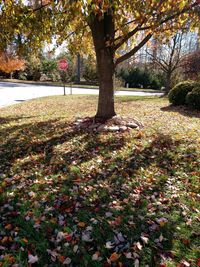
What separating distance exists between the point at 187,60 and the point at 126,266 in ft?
58.7

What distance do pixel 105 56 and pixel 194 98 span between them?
474cm

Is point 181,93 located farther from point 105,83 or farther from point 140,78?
point 140,78

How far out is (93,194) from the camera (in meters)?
3.22

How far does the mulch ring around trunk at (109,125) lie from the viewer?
573cm

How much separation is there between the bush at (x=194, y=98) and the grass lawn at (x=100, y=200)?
4.35 meters

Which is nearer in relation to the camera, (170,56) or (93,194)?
(93,194)

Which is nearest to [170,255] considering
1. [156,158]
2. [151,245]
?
[151,245]

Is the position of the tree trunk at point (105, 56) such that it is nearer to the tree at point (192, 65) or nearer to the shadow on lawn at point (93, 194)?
the shadow on lawn at point (93, 194)

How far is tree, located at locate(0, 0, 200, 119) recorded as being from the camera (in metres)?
4.49

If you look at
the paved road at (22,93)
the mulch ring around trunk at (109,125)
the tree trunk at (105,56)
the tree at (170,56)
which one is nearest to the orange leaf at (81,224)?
the mulch ring around trunk at (109,125)

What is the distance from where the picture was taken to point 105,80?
626 centimetres

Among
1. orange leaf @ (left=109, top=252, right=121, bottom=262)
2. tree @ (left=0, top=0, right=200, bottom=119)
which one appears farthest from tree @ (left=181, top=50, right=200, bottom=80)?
orange leaf @ (left=109, top=252, right=121, bottom=262)

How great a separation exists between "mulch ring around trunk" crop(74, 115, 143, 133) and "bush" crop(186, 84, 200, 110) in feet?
13.5

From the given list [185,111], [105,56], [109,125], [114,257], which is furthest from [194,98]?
[114,257]
